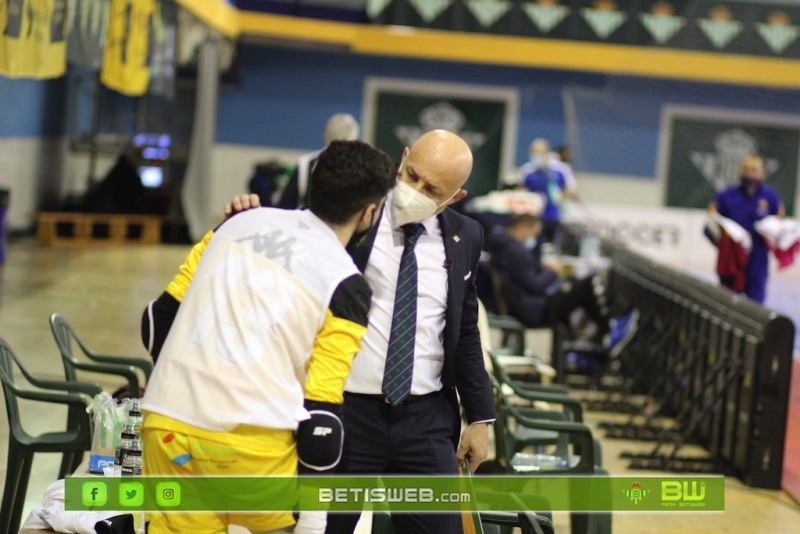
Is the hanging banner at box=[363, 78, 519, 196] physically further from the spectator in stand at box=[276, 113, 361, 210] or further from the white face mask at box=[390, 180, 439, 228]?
the white face mask at box=[390, 180, 439, 228]

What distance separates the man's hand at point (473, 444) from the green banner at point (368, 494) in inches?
5.1

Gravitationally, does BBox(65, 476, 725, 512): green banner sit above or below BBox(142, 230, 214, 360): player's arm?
below

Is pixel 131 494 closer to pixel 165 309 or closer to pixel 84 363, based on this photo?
pixel 165 309

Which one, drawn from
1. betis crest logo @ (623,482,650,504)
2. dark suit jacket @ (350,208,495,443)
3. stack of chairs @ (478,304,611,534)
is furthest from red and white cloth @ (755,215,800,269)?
dark suit jacket @ (350,208,495,443)

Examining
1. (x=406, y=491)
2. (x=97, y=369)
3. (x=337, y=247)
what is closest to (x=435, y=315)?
(x=406, y=491)

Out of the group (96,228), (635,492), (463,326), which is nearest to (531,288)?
(635,492)

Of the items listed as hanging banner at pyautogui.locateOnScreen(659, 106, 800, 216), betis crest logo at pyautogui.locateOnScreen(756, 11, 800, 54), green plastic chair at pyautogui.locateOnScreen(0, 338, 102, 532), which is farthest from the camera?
hanging banner at pyautogui.locateOnScreen(659, 106, 800, 216)

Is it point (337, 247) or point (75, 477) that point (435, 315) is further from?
point (75, 477)

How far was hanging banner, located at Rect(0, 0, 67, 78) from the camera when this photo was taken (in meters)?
7.46

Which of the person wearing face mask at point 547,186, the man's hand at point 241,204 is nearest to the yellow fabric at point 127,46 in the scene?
the person wearing face mask at point 547,186

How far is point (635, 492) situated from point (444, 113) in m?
20.3

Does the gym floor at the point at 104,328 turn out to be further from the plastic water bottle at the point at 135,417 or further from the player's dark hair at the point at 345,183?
the player's dark hair at the point at 345,183

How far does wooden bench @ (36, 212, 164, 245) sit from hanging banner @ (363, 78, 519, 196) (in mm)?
6055

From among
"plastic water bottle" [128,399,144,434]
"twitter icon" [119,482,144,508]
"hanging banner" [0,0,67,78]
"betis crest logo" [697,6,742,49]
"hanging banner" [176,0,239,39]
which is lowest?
"twitter icon" [119,482,144,508]
